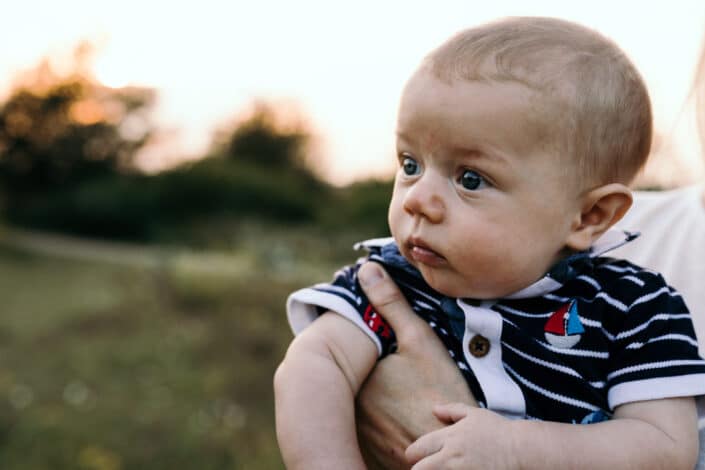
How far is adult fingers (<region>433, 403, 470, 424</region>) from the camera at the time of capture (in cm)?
153

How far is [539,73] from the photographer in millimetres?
1483

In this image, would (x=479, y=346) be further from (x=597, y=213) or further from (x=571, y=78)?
(x=571, y=78)

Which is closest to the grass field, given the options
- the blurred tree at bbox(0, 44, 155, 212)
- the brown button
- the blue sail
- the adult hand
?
the blurred tree at bbox(0, 44, 155, 212)

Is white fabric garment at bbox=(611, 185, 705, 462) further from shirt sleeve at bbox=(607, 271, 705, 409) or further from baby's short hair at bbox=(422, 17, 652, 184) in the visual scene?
baby's short hair at bbox=(422, 17, 652, 184)

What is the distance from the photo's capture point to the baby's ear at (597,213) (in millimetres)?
1566

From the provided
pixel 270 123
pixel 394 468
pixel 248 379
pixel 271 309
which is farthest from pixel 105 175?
pixel 394 468

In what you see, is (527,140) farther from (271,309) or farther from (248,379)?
(271,309)

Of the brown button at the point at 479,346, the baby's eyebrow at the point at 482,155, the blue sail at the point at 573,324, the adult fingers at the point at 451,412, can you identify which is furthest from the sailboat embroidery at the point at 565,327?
the baby's eyebrow at the point at 482,155

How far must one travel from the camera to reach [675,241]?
207 centimetres

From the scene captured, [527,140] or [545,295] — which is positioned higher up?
[527,140]

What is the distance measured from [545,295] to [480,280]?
16cm

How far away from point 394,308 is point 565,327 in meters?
0.37

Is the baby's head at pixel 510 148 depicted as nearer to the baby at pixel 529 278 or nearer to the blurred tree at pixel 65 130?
the baby at pixel 529 278

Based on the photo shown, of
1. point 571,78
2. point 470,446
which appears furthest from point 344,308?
point 571,78
